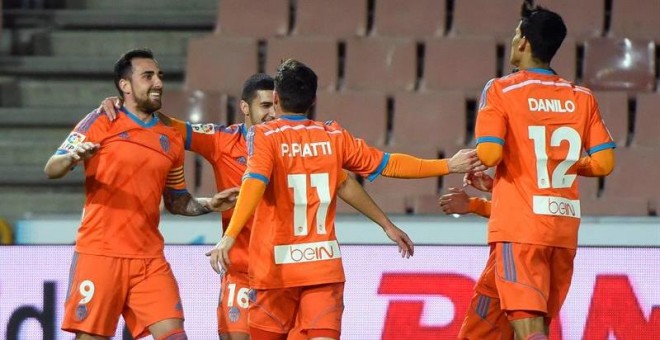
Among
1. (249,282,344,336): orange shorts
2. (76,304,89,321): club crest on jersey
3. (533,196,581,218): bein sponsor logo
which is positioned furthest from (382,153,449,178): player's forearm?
(76,304,89,321): club crest on jersey

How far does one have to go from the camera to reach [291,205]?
536cm

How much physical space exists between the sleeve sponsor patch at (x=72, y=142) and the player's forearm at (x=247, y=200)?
0.88 m

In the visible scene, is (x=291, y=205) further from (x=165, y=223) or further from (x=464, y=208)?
(x=165, y=223)

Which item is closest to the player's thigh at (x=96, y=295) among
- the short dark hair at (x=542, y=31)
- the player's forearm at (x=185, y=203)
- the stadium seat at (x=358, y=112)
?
the player's forearm at (x=185, y=203)

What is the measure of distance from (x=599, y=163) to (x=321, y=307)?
1349 mm

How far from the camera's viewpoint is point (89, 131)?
229 inches

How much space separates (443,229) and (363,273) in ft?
3.33

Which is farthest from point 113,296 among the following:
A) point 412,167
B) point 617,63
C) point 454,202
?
point 617,63

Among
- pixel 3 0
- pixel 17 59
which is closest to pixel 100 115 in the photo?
pixel 17 59

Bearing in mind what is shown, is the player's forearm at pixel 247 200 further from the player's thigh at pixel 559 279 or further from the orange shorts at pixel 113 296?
the player's thigh at pixel 559 279

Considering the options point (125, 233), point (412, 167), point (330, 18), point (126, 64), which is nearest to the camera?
point (412, 167)

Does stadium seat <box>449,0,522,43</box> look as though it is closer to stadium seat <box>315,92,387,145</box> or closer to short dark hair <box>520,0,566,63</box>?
stadium seat <box>315,92,387,145</box>

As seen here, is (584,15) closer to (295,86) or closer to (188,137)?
(188,137)

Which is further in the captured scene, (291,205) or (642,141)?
(642,141)
